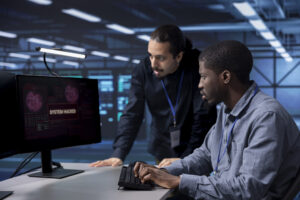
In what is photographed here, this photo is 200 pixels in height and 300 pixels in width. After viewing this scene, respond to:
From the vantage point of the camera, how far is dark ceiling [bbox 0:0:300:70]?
31.8 ft

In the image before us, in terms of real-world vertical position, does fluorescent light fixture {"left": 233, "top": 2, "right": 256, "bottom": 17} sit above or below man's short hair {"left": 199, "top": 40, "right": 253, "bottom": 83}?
above

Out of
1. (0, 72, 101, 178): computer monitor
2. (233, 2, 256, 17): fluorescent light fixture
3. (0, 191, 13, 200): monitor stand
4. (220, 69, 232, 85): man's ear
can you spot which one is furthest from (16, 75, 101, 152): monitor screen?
(233, 2, 256, 17): fluorescent light fixture

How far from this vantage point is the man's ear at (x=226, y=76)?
4.68 feet

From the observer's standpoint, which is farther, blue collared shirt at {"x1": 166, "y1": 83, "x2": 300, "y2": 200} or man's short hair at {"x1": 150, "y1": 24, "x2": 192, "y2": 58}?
man's short hair at {"x1": 150, "y1": 24, "x2": 192, "y2": 58}

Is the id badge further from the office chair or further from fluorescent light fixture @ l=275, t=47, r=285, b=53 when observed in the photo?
fluorescent light fixture @ l=275, t=47, r=285, b=53

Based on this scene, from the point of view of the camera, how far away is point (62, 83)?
5.95ft

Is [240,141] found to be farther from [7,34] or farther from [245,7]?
[7,34]

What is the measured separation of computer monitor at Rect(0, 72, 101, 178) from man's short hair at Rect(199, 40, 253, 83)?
2.53 ft

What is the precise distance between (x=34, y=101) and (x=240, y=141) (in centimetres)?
92

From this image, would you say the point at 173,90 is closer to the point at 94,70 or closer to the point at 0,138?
the point at 0,138

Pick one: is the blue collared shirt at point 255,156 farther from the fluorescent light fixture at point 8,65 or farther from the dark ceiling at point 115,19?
the fluorescent light fixture at point 8,65

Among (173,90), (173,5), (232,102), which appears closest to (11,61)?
(173,5)

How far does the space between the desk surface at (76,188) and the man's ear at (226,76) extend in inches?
19.8

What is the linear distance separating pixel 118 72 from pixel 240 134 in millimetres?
9441
